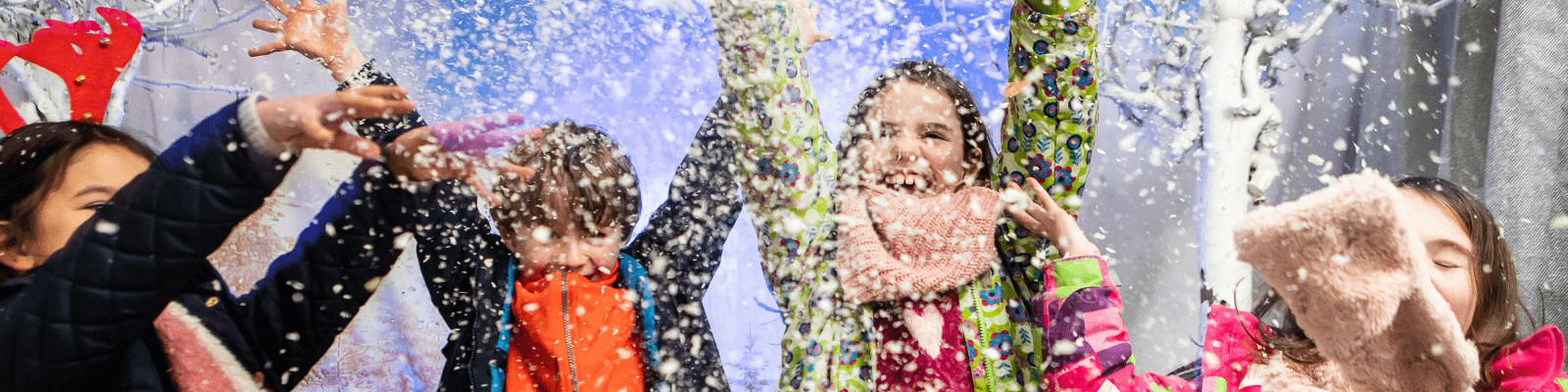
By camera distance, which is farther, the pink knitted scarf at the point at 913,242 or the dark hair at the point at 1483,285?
the pink knitted scarf at the point at 913,242

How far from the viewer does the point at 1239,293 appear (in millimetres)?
985

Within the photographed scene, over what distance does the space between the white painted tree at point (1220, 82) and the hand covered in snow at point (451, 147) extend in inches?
36.6

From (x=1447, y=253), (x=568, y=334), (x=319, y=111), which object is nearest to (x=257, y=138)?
(x=319, y=111)

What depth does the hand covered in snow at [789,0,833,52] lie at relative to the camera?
64cm

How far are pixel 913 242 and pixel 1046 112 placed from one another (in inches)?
5.9

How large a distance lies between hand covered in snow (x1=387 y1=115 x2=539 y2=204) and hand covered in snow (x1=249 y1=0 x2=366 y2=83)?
101 mm

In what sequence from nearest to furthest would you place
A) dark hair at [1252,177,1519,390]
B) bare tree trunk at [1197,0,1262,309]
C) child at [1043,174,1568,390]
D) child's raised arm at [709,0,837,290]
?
1. child at [1043,174,1568,390]
2. dark hair at [1252,177,1519,390]
3. child's raised arm at [709,0,837,290]
4. bare tree trunk at [1197,0,1262,309]

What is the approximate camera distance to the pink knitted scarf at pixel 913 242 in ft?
1.83

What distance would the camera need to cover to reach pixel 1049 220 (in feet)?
1.79

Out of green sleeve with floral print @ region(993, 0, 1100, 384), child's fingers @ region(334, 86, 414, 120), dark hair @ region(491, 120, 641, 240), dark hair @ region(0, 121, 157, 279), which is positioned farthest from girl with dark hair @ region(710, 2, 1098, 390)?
dark hair @ region(0, 121, 157, 279)

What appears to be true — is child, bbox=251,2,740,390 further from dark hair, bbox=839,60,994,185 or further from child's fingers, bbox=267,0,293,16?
dark hair, bbox=839,60,994,185

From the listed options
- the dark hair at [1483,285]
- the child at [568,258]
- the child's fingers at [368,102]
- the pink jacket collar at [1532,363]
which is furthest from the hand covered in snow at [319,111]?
the pink jacket collar at [1532,363]

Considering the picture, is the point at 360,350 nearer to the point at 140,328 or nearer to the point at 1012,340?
the point at 140,328

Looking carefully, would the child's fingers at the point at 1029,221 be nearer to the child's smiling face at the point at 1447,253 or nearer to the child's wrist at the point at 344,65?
the child's smiling face at the point at 1447,253
